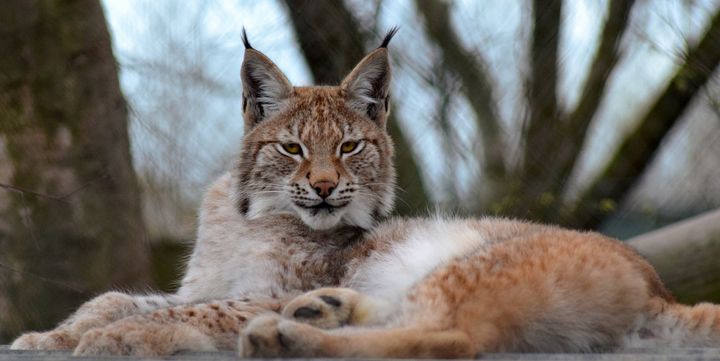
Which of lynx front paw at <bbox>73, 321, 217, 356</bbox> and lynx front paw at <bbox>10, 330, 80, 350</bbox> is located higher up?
lynx front paw at <bbox>73, 321, 217, 356</bbox>

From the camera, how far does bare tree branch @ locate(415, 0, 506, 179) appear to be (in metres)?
5.45

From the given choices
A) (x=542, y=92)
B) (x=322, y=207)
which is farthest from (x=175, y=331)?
(x=542, y=92)

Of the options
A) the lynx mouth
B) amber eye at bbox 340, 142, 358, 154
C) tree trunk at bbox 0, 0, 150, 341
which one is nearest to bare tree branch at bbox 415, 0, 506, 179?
amber eye at bbox 340, 142, 358, 154

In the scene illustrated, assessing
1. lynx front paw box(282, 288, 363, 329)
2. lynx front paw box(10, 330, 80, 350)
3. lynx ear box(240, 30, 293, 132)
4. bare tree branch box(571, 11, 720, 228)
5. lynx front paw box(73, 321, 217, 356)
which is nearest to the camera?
lynx front paw box(73, 321, 217, 356)

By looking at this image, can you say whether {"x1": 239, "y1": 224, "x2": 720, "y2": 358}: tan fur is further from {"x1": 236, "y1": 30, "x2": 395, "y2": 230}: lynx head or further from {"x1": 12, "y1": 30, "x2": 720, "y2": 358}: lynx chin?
{"x1": 236, "y1": 30, "x2": 395, "y2": 230}: lynx head

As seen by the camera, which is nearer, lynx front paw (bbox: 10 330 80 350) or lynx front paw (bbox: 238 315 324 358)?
lynx front paw (bbox: 238 315 324 358)

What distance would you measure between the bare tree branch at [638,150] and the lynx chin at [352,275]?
1.36 metres

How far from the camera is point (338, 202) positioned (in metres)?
4.30

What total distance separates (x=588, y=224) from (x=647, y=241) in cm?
35

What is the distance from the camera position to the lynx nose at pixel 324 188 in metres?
4.27

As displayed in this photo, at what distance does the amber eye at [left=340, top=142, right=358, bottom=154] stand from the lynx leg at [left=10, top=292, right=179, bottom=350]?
3.09ft

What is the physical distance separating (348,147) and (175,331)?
142 cm

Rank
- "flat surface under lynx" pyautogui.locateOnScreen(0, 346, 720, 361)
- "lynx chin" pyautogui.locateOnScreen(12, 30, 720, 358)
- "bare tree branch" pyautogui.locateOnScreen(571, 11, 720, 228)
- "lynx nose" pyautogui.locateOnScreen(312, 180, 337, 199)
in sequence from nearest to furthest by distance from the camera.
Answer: "flat surface under lynx" pyautogui.locateOnScreen(0, 346, 720, 361), "lynx chin" pyautogui.locateOnScreen(12, 30, 720, 358), "lynx nose" pyautogui.locateOnScreen(312, 180, 337, 199), "bare tree branch" pyautogui.locateOnScreen(571, 11, 720, 228)

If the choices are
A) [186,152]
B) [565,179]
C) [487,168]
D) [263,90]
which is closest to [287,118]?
[263,90]
